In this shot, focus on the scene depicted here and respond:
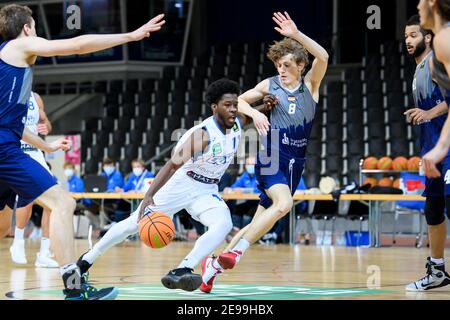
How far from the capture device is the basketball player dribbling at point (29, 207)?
9.75m

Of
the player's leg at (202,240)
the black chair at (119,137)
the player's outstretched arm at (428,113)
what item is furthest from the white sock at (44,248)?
the black chair at (119,137)

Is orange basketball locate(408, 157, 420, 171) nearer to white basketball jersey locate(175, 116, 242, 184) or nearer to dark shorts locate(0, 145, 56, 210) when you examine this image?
white basketball jersey locate(175, 116, 242, 184)

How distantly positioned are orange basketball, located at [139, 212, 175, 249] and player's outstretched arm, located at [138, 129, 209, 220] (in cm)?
8

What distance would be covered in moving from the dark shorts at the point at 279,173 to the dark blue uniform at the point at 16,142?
2.18 metres

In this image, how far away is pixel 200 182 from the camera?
6961mm

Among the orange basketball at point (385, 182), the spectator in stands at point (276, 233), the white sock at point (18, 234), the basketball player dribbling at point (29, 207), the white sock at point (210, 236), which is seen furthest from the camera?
the orange basketball at point (385, 182)

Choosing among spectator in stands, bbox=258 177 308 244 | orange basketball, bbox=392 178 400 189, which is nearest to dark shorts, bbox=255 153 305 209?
spectator in stands, bbox=258 177 308 244

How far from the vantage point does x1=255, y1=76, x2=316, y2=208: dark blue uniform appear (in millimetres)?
7730

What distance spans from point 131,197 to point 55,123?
12.0 metres

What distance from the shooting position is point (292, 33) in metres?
7.46

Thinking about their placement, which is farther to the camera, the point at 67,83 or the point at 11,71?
the point at 67,83

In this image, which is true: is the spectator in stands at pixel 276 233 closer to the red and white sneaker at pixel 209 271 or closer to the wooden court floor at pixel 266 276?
the wooden court floor at pixel 266 276

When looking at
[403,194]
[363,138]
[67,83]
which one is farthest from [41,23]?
[403,194]

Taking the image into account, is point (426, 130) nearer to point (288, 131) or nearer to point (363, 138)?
point (288, 131)
